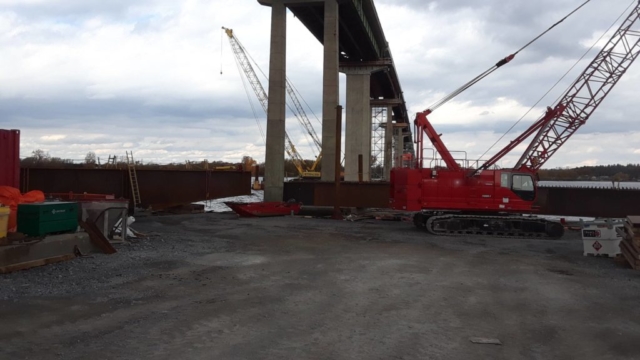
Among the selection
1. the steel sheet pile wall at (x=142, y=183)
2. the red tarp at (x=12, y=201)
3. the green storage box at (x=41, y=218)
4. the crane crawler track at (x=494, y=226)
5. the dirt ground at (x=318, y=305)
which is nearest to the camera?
the dirt ground at (x=318, y=305)

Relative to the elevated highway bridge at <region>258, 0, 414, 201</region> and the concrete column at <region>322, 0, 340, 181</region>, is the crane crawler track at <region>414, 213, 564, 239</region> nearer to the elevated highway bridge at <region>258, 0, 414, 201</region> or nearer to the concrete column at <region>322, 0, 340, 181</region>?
the elevated highway bridge at <region>258, 0, 414, 201</region>

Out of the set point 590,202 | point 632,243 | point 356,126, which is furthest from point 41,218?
point 356,126

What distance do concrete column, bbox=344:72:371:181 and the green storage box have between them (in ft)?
108

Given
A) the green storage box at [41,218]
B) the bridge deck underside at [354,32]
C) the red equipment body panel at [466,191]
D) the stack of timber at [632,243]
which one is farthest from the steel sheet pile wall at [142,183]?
the stack of timber at [632,243]

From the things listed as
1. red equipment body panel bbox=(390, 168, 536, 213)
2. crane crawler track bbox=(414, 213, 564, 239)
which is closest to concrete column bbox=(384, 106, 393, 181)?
red equipment body panel bbox=(390, 168, 536, 213)

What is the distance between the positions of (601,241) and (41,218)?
14.8 metres

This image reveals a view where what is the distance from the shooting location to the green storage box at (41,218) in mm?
11016

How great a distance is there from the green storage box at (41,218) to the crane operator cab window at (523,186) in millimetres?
15698

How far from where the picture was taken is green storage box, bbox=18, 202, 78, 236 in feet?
36.1

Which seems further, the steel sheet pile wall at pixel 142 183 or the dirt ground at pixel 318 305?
the steel sheet pile wall at pixel 142 183

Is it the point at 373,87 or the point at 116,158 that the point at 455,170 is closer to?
the point at 116,158

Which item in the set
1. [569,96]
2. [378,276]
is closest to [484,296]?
[378,276]

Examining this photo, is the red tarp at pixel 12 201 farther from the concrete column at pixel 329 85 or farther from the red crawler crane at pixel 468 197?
the concrete column at pixel 329 85

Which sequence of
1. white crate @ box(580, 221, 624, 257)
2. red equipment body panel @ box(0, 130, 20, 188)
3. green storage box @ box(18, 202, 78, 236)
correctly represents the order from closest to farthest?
1. green storage box @ box(18, 202, 78, 236)
2. red equipment body panel @ box(0, 130, 20, 188)
3. white crate @ box(580, 221, 624, 257)
